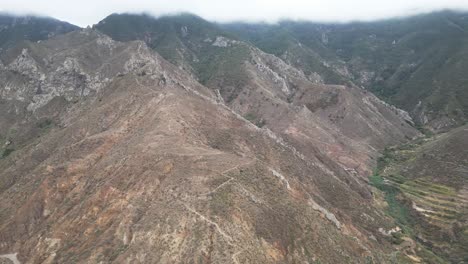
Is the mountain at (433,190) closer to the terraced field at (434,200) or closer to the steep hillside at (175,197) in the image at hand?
the terraced field at (434,200)

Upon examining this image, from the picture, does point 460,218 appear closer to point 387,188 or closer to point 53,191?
point 387,188

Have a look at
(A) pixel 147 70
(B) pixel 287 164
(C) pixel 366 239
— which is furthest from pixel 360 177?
(A) pixel 147 70

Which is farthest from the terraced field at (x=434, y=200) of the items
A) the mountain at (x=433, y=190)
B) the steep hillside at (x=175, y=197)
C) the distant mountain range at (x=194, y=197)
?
the steep hillside at (x=175, y=197)

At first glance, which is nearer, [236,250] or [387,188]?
[236,250]

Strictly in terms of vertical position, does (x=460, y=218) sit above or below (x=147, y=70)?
below

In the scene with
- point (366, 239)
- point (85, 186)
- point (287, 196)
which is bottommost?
point (366, 239)

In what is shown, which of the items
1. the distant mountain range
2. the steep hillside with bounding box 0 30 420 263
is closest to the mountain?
the distant mountain range

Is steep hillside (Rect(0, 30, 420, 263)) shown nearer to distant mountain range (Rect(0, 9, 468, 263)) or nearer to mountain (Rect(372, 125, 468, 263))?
distant mountain range (Rect(0, 9, 468, 263))

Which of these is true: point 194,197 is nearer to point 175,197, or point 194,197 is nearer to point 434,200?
point 175,197
